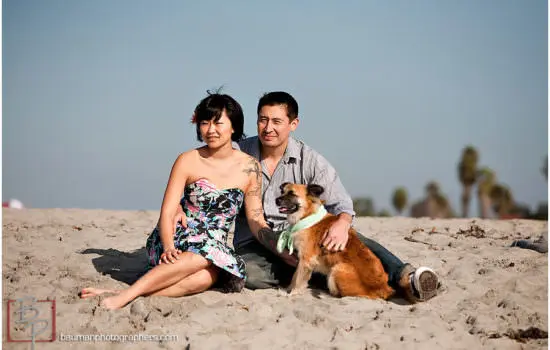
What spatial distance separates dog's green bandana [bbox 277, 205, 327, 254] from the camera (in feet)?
18.9

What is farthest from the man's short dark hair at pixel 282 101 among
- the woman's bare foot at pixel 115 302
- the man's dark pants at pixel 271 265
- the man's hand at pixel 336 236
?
the woman's bare foot at pixel 115 302

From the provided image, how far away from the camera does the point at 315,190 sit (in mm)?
5715

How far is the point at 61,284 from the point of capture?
6.04m

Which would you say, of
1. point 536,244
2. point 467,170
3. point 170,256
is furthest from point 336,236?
point 467,170

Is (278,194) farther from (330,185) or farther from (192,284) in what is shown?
(192,284)

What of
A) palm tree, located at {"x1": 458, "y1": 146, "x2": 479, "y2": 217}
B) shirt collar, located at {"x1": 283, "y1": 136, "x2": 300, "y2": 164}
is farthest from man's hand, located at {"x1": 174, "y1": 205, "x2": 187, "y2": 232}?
palm tree, located at {"x1": 458, "y1": 146, "x2": 479, "y2": 217}

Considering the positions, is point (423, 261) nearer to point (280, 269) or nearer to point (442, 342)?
point (280, 269)

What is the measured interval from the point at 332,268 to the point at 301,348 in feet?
3.86

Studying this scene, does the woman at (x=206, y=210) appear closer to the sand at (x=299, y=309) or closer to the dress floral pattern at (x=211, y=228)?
the dress floral pattern at (x=211, y=228)

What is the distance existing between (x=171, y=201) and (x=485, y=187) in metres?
33.7

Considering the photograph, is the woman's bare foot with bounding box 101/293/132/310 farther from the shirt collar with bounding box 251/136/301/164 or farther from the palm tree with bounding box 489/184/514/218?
the palm tree with bounding box 489/184/514/218

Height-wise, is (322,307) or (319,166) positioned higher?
(319,166)

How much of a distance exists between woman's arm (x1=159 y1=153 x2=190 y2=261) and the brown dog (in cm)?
97

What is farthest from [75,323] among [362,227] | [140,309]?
[362,227]
